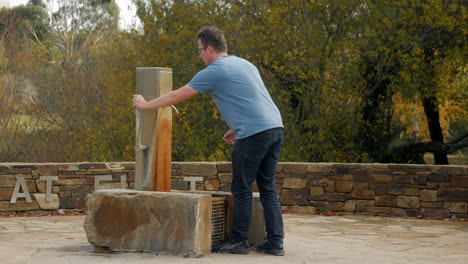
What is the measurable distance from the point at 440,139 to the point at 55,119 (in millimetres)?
10165

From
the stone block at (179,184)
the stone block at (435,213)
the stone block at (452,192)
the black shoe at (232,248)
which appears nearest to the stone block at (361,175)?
the stone block at (435,213)

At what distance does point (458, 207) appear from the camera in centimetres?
883

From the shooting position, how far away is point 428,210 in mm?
8953

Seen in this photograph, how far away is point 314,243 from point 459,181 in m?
3.27

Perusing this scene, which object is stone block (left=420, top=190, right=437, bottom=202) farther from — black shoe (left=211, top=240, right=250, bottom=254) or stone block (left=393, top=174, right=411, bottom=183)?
black shoe (left=211, top=240, right=250, bottom=254)

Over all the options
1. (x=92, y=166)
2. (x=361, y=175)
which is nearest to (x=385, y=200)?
(x=361, y=175)

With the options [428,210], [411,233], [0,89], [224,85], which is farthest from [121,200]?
[0,89]

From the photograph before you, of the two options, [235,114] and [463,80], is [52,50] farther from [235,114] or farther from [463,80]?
[235,114]

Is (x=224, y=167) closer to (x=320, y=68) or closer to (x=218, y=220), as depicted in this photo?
(x=218, y=220)

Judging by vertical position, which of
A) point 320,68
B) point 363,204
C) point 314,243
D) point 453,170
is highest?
point 320,68

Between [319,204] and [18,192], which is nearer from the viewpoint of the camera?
A: [18,192]

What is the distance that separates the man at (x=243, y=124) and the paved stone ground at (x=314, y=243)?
225 mm

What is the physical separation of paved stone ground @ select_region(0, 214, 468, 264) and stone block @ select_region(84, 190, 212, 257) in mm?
106

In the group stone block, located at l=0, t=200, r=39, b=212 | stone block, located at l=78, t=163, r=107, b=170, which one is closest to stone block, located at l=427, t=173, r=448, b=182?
stone block, located at l=78, t=163, r=107, b=170
